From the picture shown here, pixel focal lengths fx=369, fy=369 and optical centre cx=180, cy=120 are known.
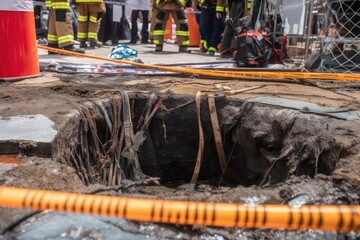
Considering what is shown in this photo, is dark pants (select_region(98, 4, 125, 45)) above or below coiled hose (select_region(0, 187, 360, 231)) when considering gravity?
above

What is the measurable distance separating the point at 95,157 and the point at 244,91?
5.11 feet

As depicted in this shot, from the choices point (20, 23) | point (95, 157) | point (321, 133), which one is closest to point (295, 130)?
point (321, 133)

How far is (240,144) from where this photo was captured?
3.48 meters

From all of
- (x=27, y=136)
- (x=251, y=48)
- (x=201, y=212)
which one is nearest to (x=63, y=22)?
(x=251, y=48)

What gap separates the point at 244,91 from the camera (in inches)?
143

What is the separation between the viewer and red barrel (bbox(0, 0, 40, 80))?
3.78 meters

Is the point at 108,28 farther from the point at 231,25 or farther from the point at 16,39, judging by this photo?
the point at 16,39

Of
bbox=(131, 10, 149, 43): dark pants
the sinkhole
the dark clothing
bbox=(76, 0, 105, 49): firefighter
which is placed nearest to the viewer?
the sinkhole

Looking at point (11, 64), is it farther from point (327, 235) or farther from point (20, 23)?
point (327, 235)

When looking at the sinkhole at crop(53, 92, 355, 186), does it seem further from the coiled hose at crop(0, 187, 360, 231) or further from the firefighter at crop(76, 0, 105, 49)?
the firefighter at crop(76, 0, 105, 49)

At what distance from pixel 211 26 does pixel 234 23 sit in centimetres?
119

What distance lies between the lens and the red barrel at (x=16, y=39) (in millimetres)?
3777

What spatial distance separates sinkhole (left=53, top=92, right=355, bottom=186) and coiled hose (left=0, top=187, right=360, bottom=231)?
98cm

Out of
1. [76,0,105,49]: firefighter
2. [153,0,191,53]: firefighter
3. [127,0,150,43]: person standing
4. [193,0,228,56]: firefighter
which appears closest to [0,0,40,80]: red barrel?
[76,0,105,49]: firefighter
